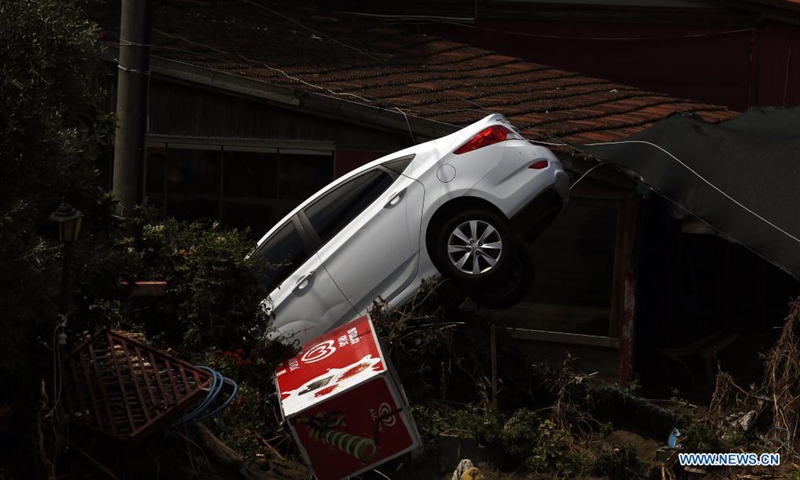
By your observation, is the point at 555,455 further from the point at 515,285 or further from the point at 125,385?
the point at 125,385

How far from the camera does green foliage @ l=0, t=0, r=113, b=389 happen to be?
318 inches

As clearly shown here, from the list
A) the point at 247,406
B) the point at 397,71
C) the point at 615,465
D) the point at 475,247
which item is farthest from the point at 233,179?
the point at 615,465

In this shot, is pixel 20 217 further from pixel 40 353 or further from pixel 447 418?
pixel 447 418

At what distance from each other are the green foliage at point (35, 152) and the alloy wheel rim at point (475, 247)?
142 inches

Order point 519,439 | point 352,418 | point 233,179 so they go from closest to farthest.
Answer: point 352,418 → point 519,439 → point 233,179

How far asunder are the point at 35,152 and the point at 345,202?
13.3ft

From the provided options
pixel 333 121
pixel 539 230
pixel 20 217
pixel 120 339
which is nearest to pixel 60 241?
pixel 20 217

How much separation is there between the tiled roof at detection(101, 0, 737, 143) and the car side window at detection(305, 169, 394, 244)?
6.81 ft

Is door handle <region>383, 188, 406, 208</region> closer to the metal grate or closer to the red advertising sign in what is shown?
the red advertising sign

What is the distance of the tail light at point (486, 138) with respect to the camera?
1143 centimetres

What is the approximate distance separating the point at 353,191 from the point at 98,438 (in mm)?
3918

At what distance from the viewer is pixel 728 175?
12242 mm

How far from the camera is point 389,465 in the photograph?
409 inches

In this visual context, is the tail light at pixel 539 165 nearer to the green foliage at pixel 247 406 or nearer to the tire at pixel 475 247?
the tire at pixel 475 247
